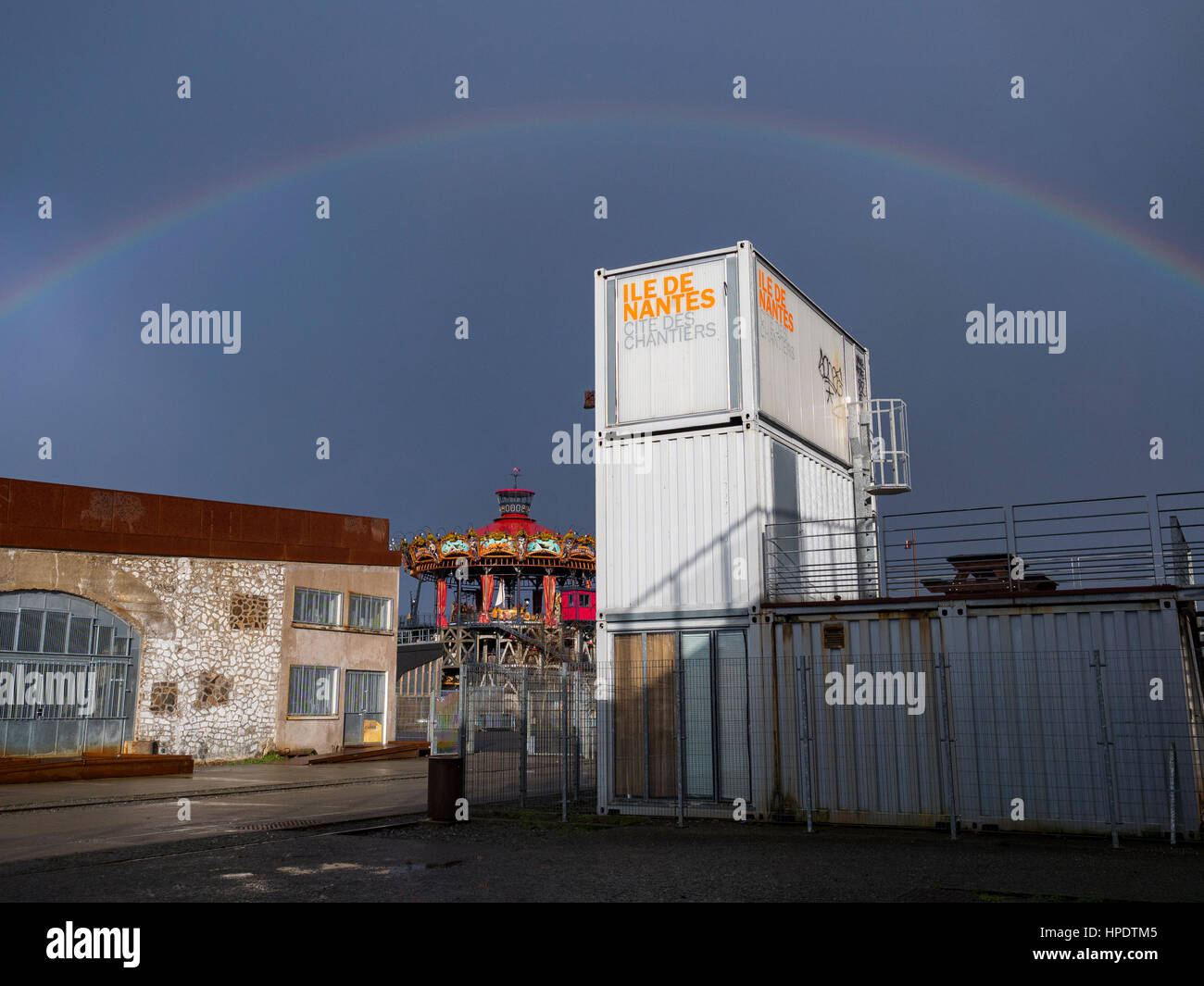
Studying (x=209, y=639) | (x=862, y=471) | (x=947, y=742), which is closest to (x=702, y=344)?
(x=862, y=471)

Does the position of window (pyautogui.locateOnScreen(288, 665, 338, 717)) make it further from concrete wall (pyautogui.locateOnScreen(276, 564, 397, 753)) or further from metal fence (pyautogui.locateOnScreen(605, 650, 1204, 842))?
metal fence (pyautogui.locateOnScreen(605, 650, 1204, 842))

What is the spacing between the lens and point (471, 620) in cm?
6216

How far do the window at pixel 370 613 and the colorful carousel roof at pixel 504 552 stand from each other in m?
27.3

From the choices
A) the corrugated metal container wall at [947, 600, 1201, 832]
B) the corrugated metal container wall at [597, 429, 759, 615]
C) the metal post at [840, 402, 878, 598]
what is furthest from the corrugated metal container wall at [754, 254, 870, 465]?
the corrugated metal container wall at [947, 600, 1201, 832]

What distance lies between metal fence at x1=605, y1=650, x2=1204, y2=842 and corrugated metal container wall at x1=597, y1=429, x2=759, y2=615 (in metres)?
0.86

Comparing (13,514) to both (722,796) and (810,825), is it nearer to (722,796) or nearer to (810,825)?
(722,796)

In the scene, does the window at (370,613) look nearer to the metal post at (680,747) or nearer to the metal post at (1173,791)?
the metal post at (680,747)

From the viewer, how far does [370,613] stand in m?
33.9

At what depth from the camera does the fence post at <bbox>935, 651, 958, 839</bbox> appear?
13000 millimetres

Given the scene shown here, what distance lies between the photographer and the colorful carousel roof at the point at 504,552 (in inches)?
2458

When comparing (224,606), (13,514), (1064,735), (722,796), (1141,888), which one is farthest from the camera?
(224,606)

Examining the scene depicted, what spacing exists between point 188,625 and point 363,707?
267 inches
